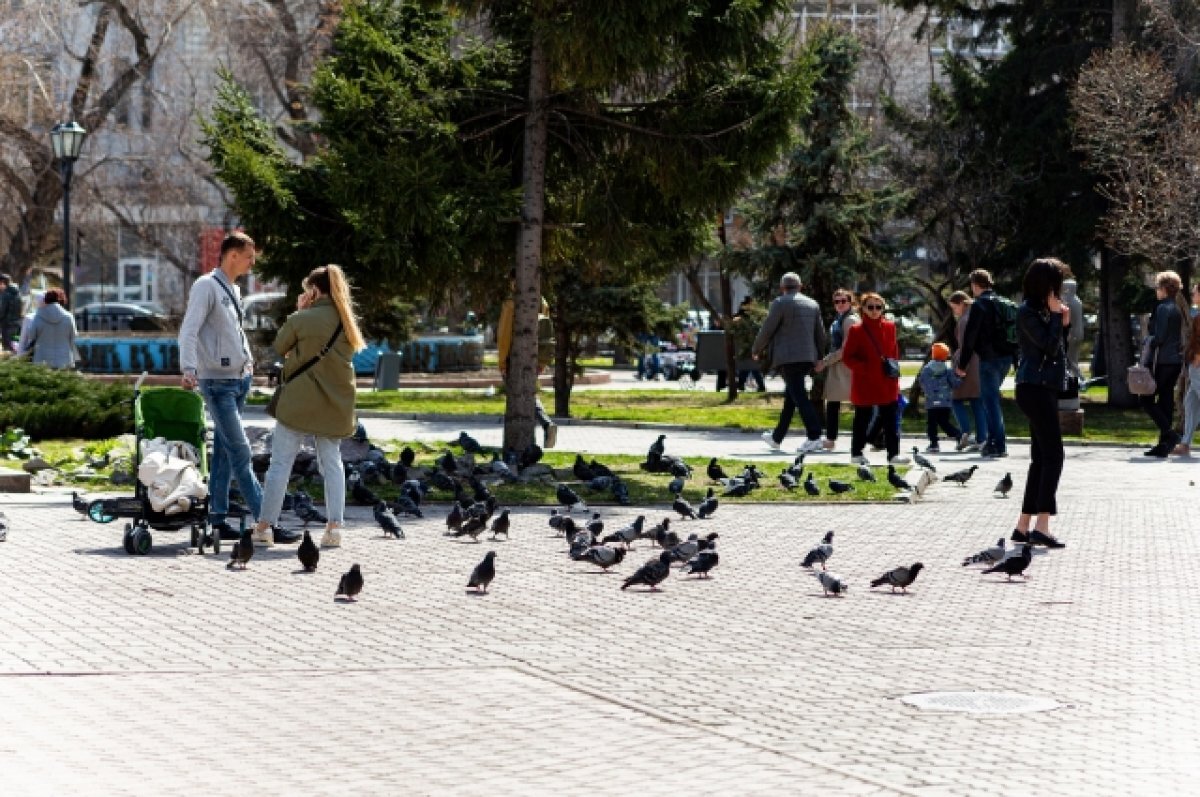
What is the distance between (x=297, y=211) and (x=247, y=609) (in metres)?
9.12

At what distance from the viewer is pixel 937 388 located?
2291 centimetres

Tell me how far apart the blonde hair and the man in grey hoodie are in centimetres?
58

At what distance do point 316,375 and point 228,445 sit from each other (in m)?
0.79

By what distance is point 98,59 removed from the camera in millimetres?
45781

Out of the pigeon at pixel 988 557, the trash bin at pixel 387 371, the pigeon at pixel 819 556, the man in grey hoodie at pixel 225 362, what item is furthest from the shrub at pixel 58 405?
the trash bin at pixel 387 371

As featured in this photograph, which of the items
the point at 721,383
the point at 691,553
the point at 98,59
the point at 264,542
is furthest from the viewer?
the point at 98,59

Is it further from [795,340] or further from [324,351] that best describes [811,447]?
[324,351]

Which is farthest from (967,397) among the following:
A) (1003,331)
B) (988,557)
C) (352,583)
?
(352,583)

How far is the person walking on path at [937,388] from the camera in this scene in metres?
22.8

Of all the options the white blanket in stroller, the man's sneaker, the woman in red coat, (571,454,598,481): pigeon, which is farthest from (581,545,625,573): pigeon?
the man's sneaker

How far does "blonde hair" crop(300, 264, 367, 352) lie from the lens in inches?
499

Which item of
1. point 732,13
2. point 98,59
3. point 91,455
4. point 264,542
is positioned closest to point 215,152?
point 91,455

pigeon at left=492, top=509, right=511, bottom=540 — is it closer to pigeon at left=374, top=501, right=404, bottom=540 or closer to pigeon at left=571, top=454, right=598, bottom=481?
pigeon at left=374, top=501, right=404, bottom=540

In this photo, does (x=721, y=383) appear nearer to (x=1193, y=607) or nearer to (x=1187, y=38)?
(x=1187, y=38)
